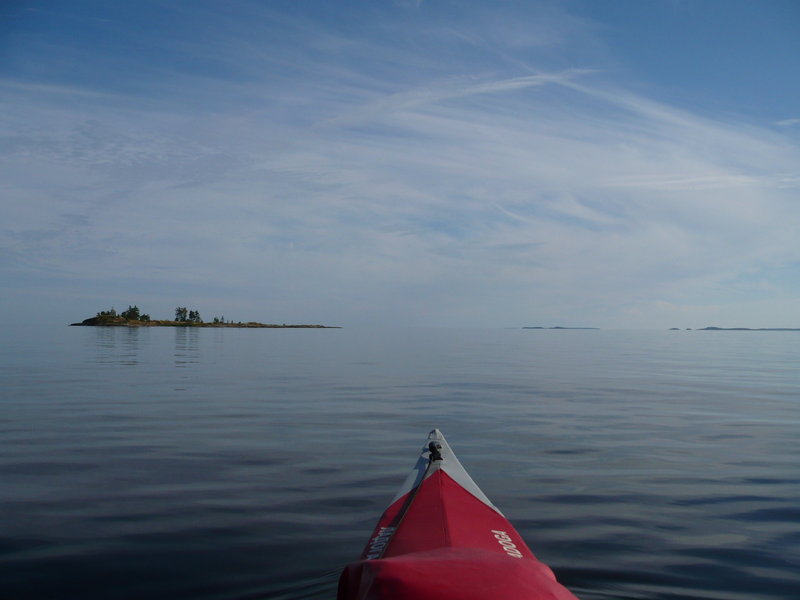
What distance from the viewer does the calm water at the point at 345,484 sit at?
5.59m

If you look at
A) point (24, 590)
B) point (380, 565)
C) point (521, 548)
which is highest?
point (380, 565)

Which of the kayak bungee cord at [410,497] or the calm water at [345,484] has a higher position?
the kayak bungee cord at [410,497]

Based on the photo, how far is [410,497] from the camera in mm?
6164

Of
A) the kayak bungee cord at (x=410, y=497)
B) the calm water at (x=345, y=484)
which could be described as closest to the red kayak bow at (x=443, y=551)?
the kayak bungee cord at (x=410, y=497)

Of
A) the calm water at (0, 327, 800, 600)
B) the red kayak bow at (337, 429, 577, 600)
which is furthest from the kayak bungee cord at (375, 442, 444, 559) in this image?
the calm water at (0, 327, 800, 600)

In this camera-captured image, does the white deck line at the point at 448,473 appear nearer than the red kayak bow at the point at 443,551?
No

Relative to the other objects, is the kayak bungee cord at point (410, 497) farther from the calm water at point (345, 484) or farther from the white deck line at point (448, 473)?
the calm water at point (345, 484)

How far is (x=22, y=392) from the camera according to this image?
17766 millimetres

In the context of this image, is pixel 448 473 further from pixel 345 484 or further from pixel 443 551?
pixel 443 551

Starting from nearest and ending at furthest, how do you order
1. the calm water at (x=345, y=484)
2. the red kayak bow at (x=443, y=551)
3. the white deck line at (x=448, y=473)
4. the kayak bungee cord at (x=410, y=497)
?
the red kayak bow at (x=443, y=551), the kayak bungee cord at (x=410, y=497), the calm water at (x=345, y=484), the white deck line at (x=448, y=473)

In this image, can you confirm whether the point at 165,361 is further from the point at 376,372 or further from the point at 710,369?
the point at 710,369

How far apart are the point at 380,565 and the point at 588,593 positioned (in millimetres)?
2515

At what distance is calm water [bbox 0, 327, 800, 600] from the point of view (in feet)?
18.3

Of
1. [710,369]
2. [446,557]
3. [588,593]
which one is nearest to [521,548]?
[588,593]
